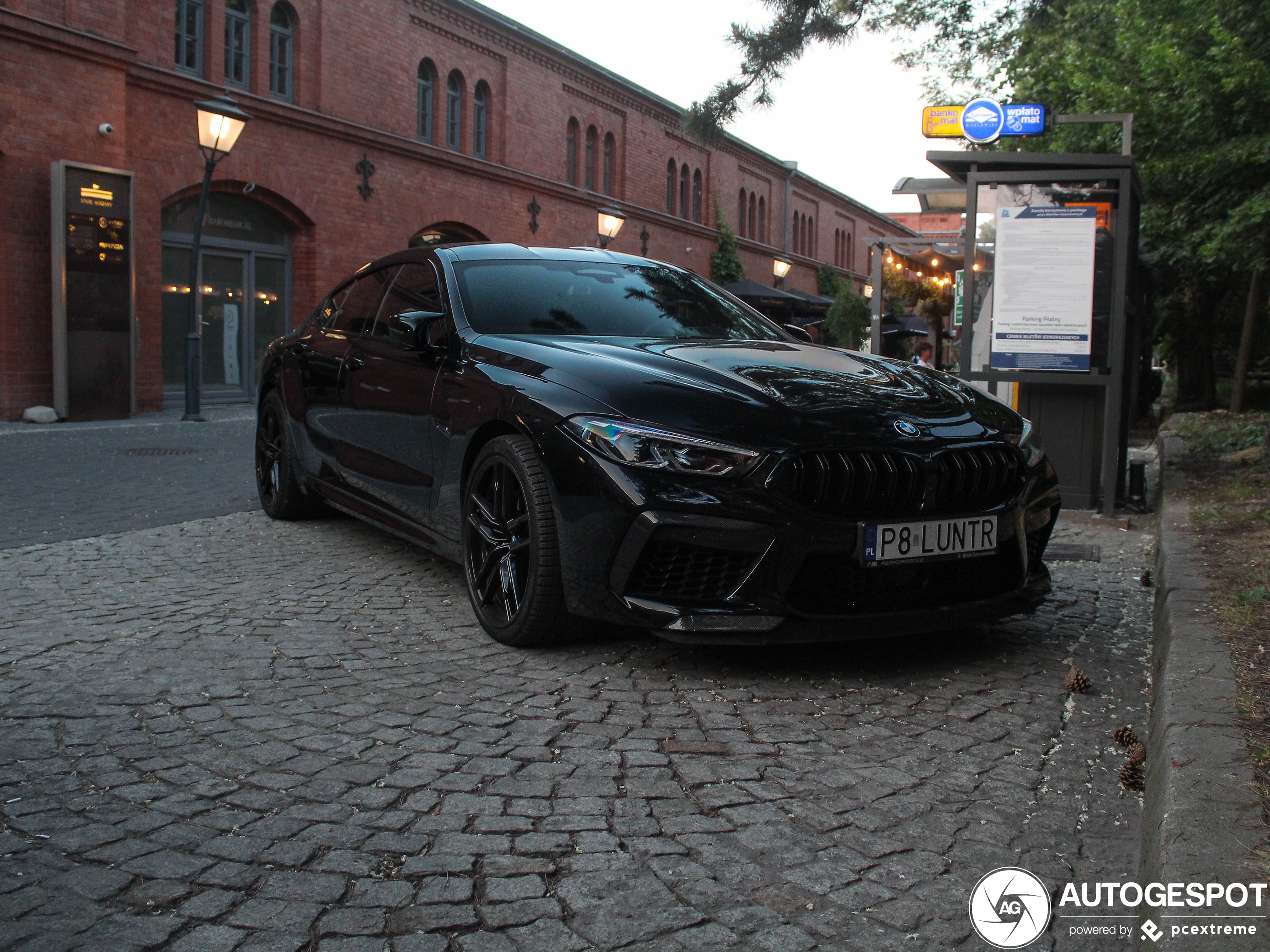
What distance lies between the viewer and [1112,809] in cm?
283

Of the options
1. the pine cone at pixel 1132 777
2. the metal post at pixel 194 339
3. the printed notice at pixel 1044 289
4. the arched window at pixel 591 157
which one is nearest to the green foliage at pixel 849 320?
the arched window at pixel 591 157

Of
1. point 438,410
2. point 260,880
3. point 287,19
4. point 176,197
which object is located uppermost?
point 287,19

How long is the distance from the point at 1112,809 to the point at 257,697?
242cm

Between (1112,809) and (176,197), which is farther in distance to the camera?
(176,197)

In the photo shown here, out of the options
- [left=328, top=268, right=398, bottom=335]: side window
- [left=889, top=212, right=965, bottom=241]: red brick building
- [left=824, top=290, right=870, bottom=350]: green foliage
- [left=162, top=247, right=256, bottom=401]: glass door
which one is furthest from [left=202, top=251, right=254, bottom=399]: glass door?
[left=889, top=212, right=965, bottom=241]: red brick building

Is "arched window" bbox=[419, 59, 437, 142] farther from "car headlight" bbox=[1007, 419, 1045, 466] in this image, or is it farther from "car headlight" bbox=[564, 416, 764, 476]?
"car headlight" bbox=[564, 416, 764, 476]

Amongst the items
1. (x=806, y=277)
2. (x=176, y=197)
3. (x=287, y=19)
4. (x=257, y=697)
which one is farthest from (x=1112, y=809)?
(x=806, y=277)

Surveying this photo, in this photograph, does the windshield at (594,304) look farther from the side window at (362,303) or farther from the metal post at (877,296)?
the metal post at (877,296)

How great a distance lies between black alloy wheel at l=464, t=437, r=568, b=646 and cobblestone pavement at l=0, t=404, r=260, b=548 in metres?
3.04

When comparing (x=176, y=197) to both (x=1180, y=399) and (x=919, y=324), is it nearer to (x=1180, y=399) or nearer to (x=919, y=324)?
(x=1180, y=399)

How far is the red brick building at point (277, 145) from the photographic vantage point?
570 inches

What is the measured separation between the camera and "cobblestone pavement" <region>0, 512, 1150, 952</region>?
2248 mm

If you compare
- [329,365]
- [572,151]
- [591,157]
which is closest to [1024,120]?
[329,365]

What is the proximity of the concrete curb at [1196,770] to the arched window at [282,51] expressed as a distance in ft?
60.2
